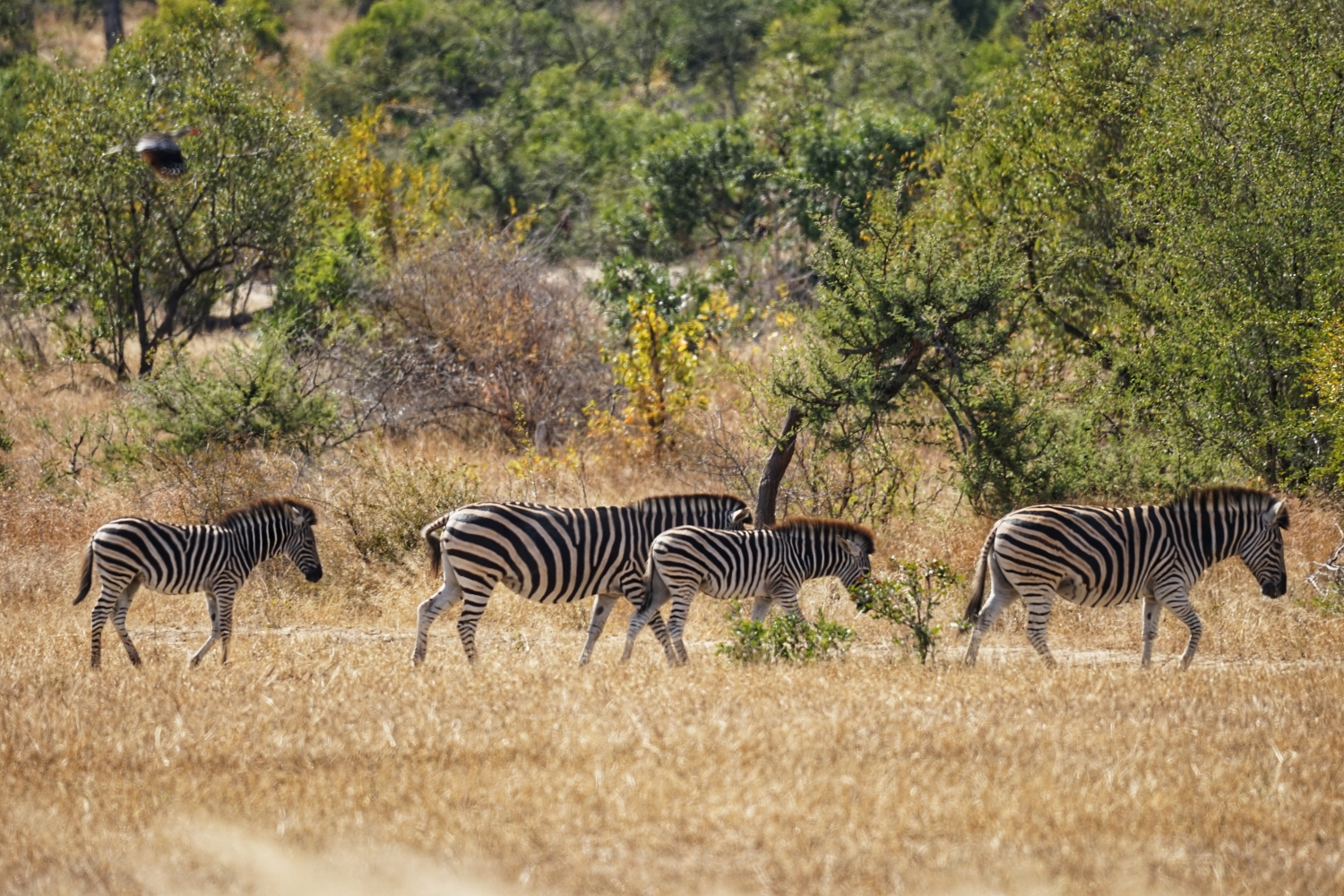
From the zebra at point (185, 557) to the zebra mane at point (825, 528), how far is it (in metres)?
4.73

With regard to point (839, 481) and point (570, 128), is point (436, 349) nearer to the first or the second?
point (839, 481)

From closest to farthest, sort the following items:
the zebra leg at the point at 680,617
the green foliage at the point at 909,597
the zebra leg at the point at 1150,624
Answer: the zebra leg at the point at 680,617
the green foliage at the point at 909,597
the zebra leg at the point at 1150,624

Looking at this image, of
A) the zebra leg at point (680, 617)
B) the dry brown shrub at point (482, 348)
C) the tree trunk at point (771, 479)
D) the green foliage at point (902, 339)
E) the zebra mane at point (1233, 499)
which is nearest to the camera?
the zebra leg at point (680, 617)

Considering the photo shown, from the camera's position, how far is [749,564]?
12336 mm

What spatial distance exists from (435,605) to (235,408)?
8282 millimetres

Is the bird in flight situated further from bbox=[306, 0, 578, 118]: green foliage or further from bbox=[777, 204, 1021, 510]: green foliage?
bbox=[306, 0, 578, 118]: green foliage

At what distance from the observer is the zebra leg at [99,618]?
11.9 meters

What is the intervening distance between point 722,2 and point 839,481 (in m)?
41.1

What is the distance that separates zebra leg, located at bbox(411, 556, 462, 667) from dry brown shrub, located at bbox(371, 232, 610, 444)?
924 centimetres

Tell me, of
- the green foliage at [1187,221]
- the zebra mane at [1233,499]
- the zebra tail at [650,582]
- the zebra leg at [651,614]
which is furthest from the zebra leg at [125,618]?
the green foliage at [1187,221]

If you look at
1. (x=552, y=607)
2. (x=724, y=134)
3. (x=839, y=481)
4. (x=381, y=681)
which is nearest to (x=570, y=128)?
(x=724, y=134)

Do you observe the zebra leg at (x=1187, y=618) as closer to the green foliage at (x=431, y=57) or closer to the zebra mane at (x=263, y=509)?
the zebra mane at (x=263, y=509)

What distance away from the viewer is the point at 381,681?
10656mm

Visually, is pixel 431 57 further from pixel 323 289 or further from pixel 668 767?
pixel 668 767
